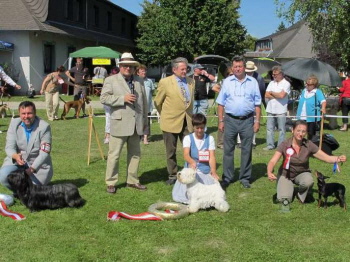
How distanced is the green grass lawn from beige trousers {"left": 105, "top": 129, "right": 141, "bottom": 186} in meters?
0.19

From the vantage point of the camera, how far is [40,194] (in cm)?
516

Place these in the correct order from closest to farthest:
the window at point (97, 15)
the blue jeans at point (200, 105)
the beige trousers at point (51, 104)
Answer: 1. the blue jeans at point (200, 105)
2. the beige trousers at point (51, 104)
3. the window at point (97, 15)

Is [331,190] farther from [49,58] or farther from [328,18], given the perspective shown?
[49,58]

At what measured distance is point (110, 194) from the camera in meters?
6.00

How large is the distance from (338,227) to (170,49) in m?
27.8

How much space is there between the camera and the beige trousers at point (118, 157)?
19.7 feet

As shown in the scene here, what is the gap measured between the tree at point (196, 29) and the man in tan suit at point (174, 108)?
24470mm

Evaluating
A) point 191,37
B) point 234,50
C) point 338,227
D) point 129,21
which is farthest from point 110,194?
point 129,21

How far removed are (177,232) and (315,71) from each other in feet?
29.2

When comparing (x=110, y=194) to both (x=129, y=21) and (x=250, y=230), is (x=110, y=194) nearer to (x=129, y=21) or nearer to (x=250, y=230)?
(x=250, y=230)

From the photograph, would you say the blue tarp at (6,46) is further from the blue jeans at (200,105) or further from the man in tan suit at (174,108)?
the man in tan suit at (174,108)

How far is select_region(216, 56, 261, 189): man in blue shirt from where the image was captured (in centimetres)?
627

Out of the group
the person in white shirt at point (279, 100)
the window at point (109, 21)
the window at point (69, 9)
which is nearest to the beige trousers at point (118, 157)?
the person in white shirt at point (279, 100)

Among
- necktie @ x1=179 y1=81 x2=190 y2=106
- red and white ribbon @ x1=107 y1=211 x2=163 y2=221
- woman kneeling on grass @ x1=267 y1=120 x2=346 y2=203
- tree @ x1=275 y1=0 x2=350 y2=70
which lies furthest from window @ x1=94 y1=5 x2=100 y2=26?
red and white ribbon @ x1=107 y1=211 x2=163 y2=221
